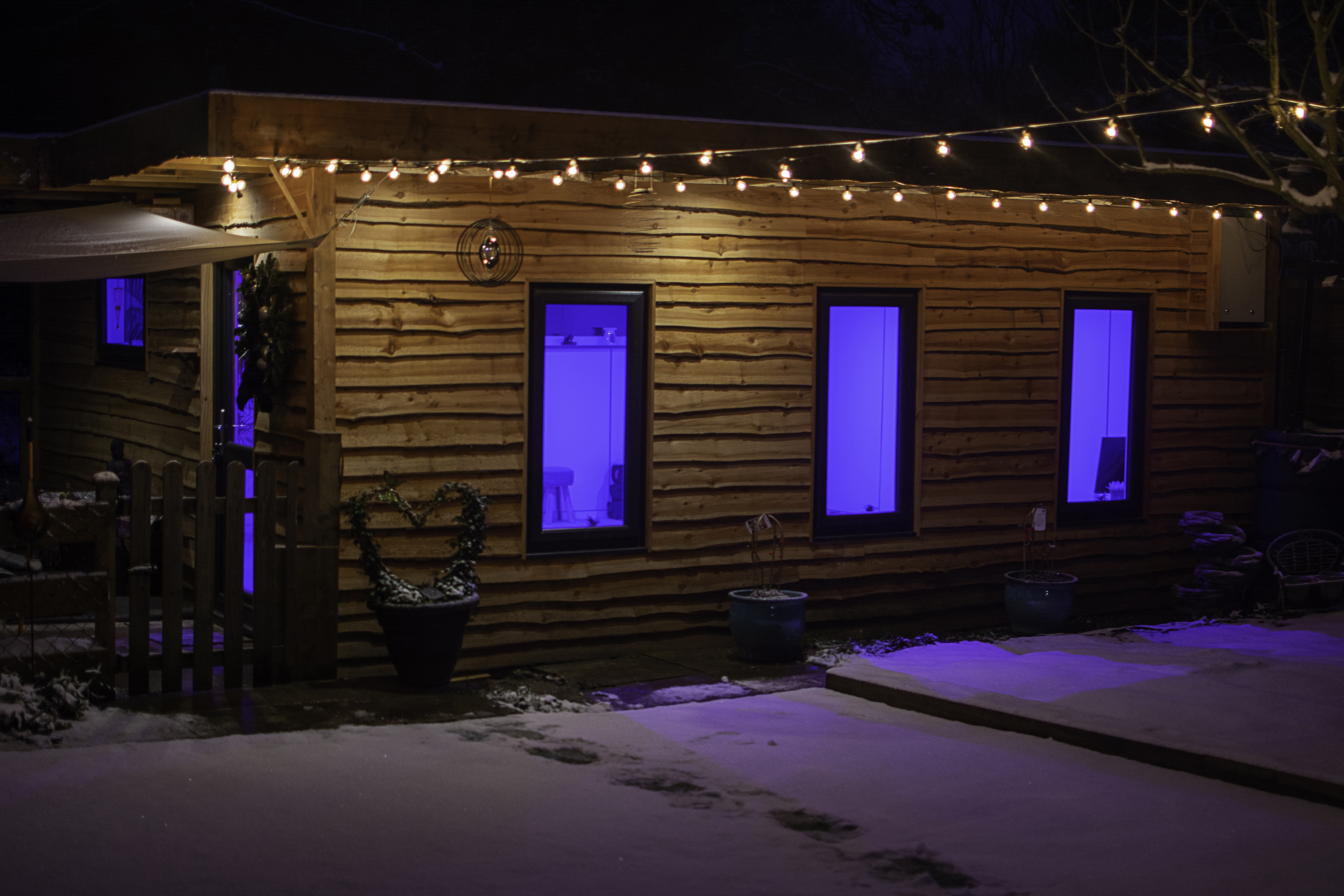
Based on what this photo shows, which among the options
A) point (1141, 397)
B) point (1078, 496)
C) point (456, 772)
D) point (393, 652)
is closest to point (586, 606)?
point (393, 652)

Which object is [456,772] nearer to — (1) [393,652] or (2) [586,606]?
(1) [393,652]

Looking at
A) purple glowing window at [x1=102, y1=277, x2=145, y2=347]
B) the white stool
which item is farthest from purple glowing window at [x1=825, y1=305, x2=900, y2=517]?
purple glowing window at [x1=102, y1=277, x2=145, y2=347]

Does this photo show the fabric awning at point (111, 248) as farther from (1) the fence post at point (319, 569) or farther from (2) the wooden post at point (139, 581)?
(2) the wooden post at point (139, 581)

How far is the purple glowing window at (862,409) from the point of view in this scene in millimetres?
9719

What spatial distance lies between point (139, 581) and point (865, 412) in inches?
199

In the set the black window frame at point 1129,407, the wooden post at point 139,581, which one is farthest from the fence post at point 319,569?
the black window frame at point 1129,407

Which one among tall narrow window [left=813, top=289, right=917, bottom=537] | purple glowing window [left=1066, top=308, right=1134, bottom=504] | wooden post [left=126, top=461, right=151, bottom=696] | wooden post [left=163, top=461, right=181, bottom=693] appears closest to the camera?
wooden post [left=126, top=461, right=151, bottom=696]

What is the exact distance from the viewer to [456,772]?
5.79 metres

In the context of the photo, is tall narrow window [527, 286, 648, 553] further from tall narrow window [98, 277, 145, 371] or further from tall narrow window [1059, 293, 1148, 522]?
tall narrow window [98, 277, 145, 371]

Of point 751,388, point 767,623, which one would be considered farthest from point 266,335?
point 767,623

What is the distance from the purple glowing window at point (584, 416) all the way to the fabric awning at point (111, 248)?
176 cm

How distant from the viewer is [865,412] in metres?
9.88

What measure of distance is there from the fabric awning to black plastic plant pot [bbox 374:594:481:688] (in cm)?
205

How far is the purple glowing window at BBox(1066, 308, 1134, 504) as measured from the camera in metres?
10.8
